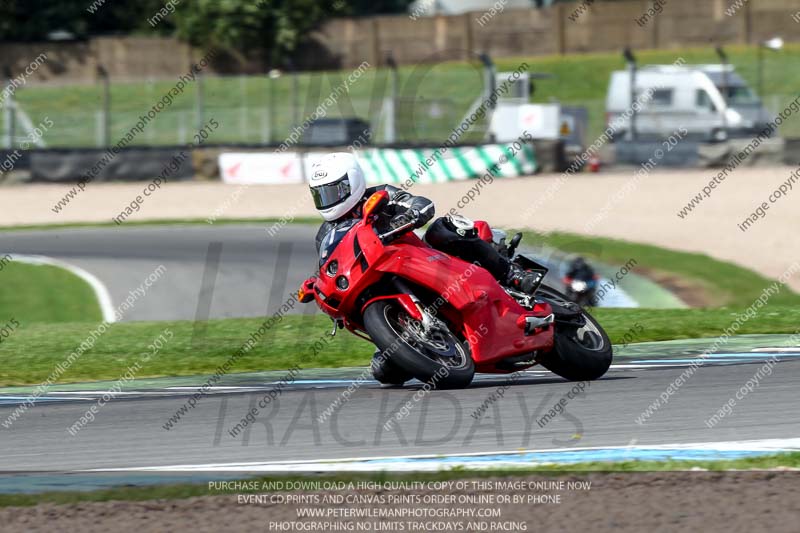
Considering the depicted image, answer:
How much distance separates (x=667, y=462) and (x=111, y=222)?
21366mm

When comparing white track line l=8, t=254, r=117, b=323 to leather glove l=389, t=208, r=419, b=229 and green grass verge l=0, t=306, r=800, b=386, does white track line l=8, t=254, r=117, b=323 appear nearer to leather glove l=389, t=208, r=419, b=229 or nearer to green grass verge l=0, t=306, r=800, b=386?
green grass verge l=0, t=306, r=800, b=386

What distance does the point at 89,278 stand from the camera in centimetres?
1888

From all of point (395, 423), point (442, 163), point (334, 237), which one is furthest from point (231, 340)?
point (442, 163)

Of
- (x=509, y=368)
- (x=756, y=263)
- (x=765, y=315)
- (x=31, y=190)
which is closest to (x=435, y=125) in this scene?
(x=31, y=190)

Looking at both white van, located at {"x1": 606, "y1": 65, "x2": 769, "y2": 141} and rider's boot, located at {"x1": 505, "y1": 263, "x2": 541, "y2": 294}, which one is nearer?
rider's boot, located at {"x1": 505, "y1": 263, "x2": 541, "y2": 294}

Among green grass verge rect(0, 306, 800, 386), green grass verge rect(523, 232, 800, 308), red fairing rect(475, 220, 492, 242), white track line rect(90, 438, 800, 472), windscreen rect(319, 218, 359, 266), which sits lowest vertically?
green grass verge rect(523, 232, 800, 308)

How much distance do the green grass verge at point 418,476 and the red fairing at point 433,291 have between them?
82.2 inches

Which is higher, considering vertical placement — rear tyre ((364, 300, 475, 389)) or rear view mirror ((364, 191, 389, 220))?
rear view mirror ((364, 191, 389, 220))

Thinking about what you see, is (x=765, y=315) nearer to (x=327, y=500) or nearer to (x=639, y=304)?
(x=639, y=304)

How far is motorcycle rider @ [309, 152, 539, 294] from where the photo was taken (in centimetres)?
811

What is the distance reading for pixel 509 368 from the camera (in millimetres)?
8320

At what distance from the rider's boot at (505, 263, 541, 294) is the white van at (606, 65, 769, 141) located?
22334 mm

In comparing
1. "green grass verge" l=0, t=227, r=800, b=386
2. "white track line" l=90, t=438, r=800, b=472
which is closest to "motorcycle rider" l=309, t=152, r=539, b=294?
"green grass verge" l=0, t=227, r=800, b=386

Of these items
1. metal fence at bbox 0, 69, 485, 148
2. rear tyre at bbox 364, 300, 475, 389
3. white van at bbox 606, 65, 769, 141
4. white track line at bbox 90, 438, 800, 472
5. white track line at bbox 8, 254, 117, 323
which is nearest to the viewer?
white track line at bbox 90, 438, 800, 472
